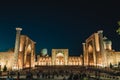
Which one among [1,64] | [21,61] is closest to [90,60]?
[21,61]

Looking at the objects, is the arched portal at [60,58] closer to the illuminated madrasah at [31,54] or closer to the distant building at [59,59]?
the distant building at [59,59]

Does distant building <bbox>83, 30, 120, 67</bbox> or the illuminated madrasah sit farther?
distant building <bbox>83, 30, 120, 67</bbox>

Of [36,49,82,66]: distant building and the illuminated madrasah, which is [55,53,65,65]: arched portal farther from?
the illuminated madrasah

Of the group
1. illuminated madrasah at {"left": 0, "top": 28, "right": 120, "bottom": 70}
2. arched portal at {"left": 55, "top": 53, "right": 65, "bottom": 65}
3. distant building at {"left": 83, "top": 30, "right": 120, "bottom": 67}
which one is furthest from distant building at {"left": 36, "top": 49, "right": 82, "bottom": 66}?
distant building at {"left": 83, "top": 30, "right": 120, "bottom": 67}

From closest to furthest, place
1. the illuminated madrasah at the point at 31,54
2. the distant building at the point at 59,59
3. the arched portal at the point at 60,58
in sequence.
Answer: the illuminated madrasah at the point at 31,54 → the distant building at the point at 59,59 → the arched portal at the point at 60,58

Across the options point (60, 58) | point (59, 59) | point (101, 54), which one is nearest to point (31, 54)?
point (59, 59)

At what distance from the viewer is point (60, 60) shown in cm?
6969

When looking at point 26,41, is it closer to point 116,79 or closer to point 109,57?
point 109,57

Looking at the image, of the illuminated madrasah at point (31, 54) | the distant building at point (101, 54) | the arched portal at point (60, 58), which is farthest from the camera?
the arched portal at point (60, 58)

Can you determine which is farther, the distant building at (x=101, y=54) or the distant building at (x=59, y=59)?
the distant building at (x=59, y=59)

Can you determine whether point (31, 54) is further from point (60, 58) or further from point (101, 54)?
point (101, 54)

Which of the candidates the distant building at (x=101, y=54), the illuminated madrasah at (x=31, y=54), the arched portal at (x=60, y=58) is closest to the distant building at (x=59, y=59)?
the arched portal at (x=60, y=58)

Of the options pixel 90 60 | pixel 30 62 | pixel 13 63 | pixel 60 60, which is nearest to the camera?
pixel 13 63

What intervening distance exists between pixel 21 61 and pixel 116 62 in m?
22.2
